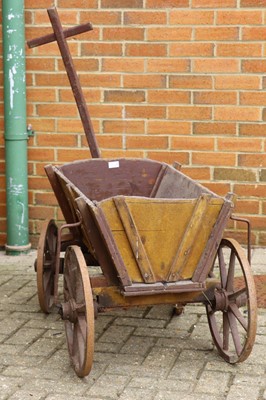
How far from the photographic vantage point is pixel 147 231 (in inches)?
164

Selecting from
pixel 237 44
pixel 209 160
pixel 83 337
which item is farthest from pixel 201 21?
pixel 83 337

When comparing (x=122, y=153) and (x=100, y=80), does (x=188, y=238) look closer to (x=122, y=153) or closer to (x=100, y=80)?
(x=122, y=153)

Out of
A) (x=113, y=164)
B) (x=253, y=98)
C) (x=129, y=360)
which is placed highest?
(x=253, y=98)

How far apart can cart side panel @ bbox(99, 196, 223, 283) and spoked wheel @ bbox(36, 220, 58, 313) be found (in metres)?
1.14

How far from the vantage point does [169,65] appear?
257 inches

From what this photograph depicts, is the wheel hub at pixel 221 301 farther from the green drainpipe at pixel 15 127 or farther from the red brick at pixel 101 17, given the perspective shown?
the red brick at pixel 101 17

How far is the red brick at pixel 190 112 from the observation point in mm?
6555

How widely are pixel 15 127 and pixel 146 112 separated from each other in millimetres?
1054

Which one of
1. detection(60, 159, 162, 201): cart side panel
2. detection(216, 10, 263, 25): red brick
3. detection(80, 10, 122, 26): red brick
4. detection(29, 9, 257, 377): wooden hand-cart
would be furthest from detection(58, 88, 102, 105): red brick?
detection(29, 9, 257, 377): wooden hand-cart

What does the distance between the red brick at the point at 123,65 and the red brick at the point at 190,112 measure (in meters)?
0.41

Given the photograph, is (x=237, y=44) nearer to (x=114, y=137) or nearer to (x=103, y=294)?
(x=114, y=137)

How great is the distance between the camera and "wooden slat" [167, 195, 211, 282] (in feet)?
13.8

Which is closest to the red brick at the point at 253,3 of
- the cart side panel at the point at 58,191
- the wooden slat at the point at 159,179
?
the wooden slat at the point at 159,179

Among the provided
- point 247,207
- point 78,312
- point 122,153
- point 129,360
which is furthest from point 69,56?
point 247,207
